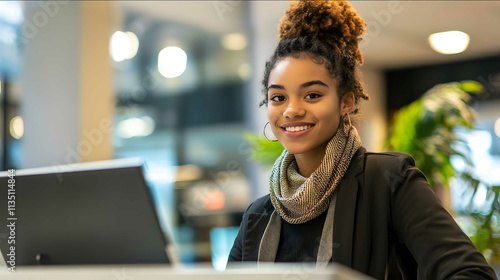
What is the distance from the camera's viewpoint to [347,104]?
4.60 feet

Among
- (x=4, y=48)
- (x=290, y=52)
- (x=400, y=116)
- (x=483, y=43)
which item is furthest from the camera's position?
(x=483, y=43)

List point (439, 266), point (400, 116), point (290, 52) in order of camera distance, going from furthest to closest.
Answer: point (400, 116) → point (290, 52) → point (439, 266)

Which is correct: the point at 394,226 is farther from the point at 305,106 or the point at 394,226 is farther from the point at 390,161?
the point at 305,106

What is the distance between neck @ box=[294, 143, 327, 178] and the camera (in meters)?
1.38

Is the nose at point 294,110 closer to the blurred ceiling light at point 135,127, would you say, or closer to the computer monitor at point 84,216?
the computer monitor at point 84,216

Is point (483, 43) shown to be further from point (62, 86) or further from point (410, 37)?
point (62, 86)

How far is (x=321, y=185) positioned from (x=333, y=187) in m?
0.03

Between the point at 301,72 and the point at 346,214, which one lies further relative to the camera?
the point at 301,72

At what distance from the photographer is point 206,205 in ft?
16.4

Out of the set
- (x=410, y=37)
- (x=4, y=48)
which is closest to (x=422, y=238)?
(x=4, y=48)

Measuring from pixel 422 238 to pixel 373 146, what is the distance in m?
5.15

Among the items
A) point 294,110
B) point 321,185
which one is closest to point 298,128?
point 294,110

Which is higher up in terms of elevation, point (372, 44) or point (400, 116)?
point (372, 44)

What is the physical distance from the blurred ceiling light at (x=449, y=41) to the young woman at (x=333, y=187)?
369 centimetres
